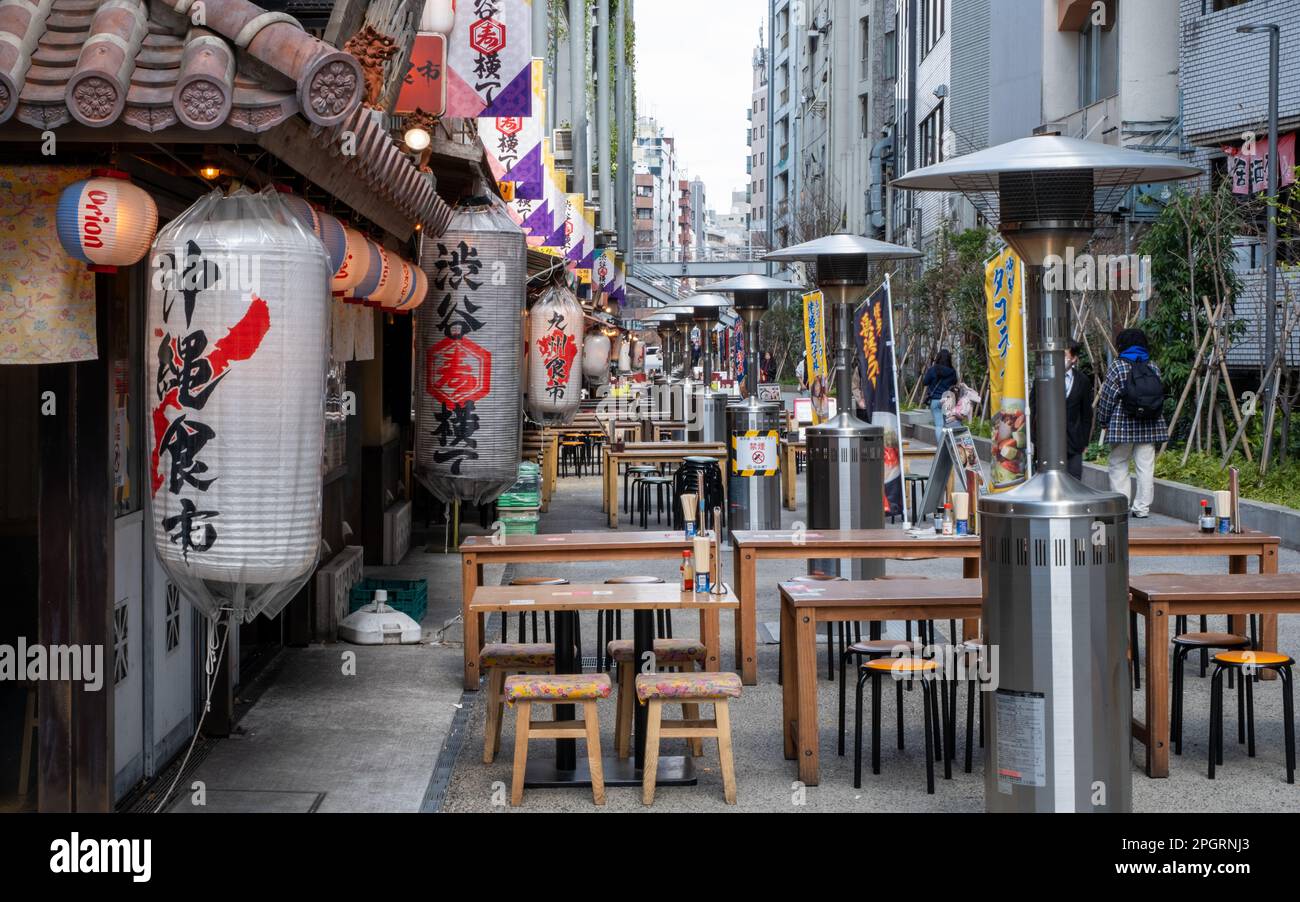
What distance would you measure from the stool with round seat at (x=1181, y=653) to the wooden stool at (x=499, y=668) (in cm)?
358

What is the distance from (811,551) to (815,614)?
218cm

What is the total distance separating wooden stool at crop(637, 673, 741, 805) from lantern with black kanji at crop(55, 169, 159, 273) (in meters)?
3.27

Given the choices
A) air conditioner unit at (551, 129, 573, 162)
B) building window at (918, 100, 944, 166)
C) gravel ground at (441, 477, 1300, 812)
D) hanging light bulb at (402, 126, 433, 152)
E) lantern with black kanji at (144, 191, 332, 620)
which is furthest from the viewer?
building window at (918, 100, 944, 166)

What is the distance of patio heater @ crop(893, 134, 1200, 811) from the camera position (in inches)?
235

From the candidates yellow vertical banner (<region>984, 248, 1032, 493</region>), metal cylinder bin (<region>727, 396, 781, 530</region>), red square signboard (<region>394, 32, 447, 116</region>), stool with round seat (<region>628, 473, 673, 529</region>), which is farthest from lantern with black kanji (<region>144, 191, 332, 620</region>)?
stool with round seat (<region>628, 473, 673, 529</region>)

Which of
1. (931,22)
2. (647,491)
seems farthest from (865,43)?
(647,491)

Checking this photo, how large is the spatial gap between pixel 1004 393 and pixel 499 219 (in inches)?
160

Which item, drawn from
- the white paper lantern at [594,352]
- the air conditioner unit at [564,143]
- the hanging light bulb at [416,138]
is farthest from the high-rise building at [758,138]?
the hanging light bulb at [416,138]

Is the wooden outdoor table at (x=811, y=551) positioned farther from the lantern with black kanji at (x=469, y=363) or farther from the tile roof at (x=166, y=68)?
the tile roof at (x=166, y=68)

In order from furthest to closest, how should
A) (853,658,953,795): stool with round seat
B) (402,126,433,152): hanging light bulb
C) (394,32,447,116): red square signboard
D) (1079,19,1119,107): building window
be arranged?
(1079,19,1119,107): building window
(394,32,447,116): red square signboard
(402,126,433,152): hanging light bulb
(853,658,953,795): stool with round seat

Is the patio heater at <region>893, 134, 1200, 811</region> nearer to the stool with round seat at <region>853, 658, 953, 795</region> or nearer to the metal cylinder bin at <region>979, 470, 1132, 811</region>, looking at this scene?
the metal cylinder bin at <region>979, 470, 1132, 811</region>

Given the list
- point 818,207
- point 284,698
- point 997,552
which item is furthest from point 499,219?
point 818,207

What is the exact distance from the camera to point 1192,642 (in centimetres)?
866

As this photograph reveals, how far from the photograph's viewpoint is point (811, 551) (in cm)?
1012
